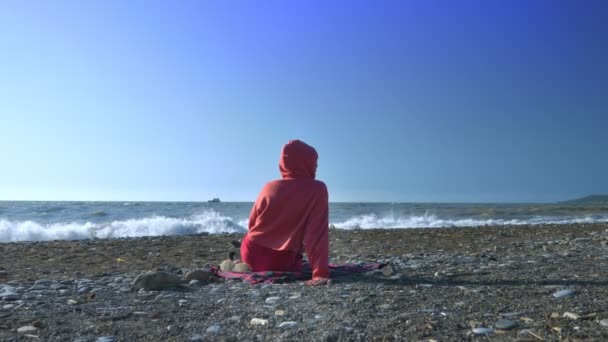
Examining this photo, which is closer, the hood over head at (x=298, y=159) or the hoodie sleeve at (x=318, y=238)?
the hoodie sleeve at (x=318, y=238)

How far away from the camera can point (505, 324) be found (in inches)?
122

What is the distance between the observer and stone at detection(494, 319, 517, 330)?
9.98ft

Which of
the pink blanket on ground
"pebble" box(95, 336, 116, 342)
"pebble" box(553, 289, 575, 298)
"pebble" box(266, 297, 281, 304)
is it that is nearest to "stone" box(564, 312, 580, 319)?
"pebble" box(553, 289, 575, 298)

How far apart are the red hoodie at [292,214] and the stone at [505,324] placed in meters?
2.25

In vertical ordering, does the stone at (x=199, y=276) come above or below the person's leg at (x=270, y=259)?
below

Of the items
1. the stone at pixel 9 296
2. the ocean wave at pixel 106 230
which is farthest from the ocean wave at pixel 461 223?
the stone at pixel 9 296

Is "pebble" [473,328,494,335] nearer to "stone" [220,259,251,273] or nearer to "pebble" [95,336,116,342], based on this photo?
"pebble" [95,336,116,342]

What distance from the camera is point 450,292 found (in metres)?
4.38

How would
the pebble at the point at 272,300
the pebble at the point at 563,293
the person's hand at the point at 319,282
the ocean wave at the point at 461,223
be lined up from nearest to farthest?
the pebble at the point at 563,293, the pebble at the point at 272,300, the person's hand at the point at 319,282, the ocean wave at the point at 461,223

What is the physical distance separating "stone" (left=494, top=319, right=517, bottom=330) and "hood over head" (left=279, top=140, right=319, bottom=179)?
280 cm

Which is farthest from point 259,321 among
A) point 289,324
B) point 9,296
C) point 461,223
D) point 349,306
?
point 461,223

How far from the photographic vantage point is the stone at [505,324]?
304 centimetres

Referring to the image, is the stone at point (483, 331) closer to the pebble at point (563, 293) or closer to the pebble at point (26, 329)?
the pebble at point (563, 293)

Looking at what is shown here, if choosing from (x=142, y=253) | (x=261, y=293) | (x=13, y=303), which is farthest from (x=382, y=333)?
(x=142, y=253)
